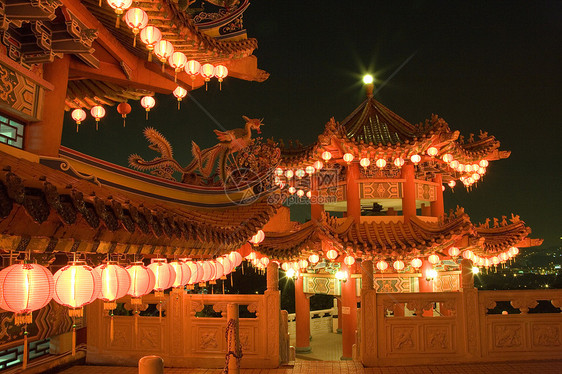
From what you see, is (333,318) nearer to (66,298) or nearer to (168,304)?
(168,304)

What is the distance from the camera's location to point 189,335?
7.22 meters

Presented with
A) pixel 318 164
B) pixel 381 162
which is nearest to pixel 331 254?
pixel 318 164

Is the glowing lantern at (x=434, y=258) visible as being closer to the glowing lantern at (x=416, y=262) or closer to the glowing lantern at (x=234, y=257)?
the glowing lantern at (x=416, y=262)

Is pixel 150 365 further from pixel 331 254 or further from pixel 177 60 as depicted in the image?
pixel 331 254

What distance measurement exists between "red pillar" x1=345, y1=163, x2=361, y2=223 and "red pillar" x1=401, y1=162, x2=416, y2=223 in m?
1.06

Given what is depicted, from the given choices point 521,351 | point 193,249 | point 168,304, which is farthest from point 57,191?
point 521,351

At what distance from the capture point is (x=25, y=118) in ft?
15.5

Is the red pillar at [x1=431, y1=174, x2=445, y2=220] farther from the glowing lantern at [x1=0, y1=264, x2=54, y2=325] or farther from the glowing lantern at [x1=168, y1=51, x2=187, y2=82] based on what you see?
the glowing lantern at [x1=0, y1=264, x2=54, y2=325]

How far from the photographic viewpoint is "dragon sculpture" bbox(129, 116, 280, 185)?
7.61 metres

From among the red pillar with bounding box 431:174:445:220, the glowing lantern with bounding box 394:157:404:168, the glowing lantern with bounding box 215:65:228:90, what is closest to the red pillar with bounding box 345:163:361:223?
the glowing lantern with bounding box 394:157:404:168

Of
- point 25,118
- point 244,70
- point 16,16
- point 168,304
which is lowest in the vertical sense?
point 168,304

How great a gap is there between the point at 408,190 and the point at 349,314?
3.20m

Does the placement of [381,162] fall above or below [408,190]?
above

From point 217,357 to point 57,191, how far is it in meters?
5.22
